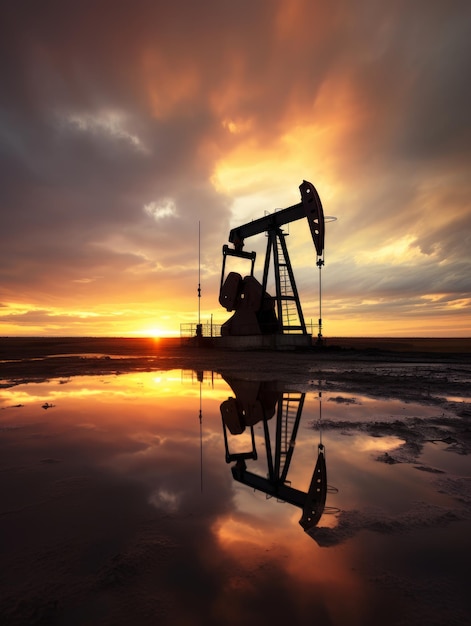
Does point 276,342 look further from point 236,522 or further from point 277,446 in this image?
point 236,522

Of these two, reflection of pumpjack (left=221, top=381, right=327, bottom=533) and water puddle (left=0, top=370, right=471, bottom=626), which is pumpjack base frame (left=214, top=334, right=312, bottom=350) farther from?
water puddle (left=0, top=370, right=471, bottom=626)

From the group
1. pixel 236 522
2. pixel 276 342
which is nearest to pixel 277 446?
pixel 236 522

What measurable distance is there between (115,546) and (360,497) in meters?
1.72

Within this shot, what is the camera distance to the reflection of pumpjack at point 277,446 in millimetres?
2604

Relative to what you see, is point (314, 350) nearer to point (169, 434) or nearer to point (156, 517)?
point (169, 434)

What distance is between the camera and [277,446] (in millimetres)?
3996

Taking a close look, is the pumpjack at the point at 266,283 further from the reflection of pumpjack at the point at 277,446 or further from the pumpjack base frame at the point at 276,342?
the reflection of pumpjack at the point at 277,446

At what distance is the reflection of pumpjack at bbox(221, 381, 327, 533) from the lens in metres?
2.60

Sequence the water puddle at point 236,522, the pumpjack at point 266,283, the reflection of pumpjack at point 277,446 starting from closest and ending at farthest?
the water puddle at point 236,522
the reflection of pumpjack at point 277,446
the pumpjack at point 266,283

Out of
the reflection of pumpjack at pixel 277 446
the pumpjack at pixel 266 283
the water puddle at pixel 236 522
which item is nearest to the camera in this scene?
the water puddle at pixel 236 522

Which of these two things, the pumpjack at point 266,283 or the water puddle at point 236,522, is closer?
the water puddle at point 236,522

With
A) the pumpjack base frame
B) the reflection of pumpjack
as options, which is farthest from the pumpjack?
the reflection of pumpjack

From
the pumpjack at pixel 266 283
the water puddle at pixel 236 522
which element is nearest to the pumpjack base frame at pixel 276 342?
the pumpjack at pixel 266 283

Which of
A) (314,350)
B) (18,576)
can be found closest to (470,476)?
(18,576)
